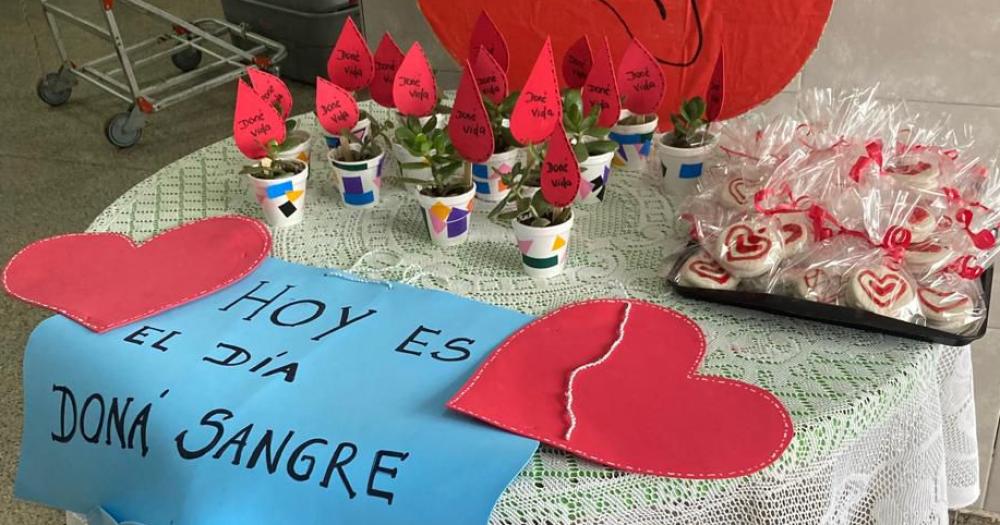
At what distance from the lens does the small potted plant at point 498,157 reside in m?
1.06

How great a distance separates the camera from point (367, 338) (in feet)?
2.69

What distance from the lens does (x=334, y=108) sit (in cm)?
106

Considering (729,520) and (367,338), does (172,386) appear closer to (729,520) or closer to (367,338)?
(367,338)

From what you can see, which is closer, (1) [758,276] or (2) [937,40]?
(1) [758,276]

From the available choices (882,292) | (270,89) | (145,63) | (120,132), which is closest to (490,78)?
(270,89)

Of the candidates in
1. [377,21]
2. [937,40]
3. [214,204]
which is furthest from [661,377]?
[377,21]

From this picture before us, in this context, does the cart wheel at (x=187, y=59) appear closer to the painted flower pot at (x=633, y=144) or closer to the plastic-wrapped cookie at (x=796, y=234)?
the painted flower pot at (x=633, y=144)

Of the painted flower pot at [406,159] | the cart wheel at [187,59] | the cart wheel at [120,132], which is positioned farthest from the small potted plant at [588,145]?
the cart wheel at [187,59]

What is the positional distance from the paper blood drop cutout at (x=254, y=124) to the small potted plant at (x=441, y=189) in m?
0.16

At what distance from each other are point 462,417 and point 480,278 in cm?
26

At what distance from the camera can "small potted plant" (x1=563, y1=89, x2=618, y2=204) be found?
3.29 ft

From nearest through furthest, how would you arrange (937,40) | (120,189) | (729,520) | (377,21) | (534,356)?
1. (729,520)
2. (534,356)
3. (937,40)
4. (377,21)
5. (120,189)

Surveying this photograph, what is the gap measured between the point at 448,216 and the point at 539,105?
0.56 ft

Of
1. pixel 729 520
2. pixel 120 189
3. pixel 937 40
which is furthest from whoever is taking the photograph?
pixel 120 189
